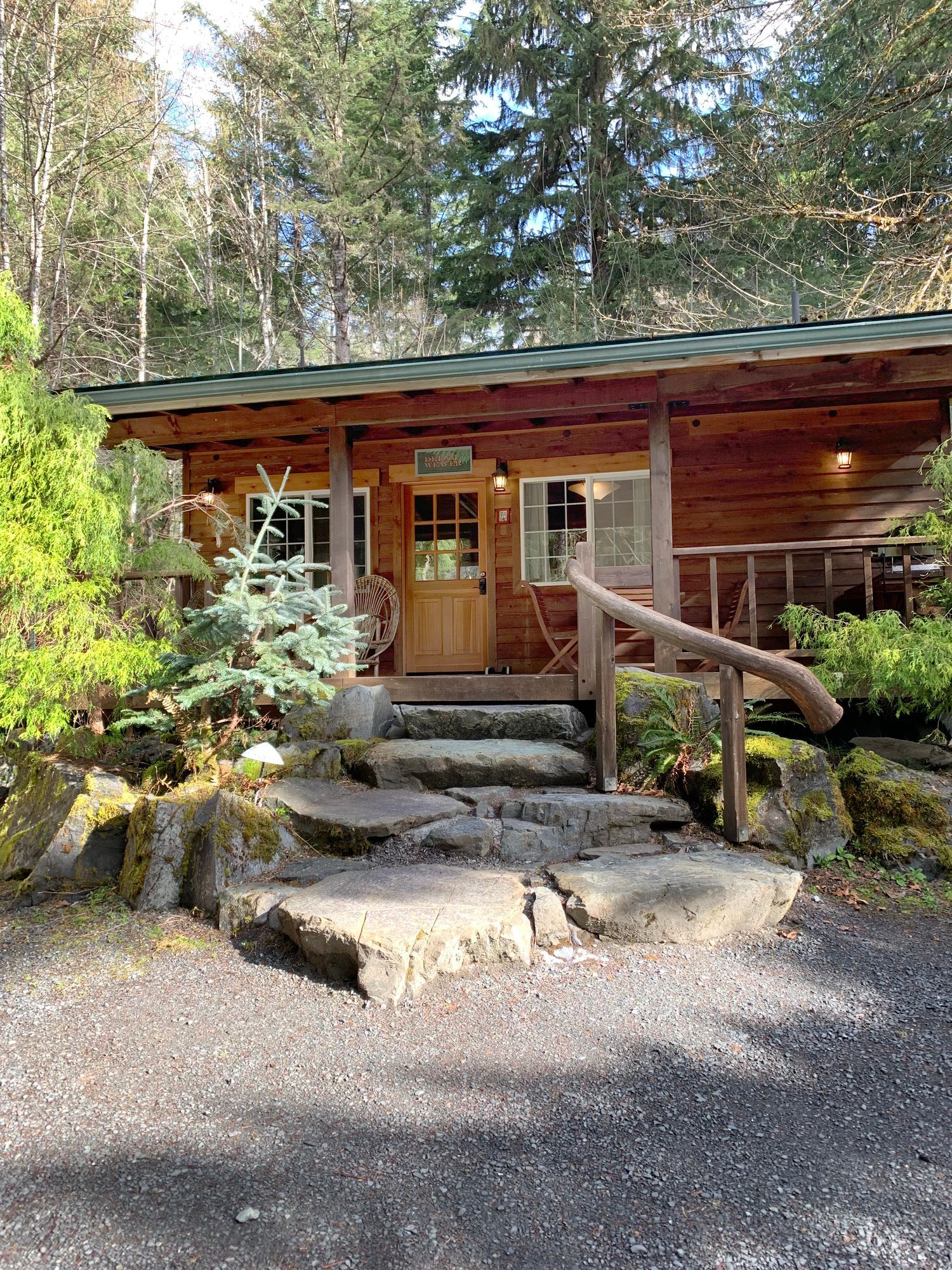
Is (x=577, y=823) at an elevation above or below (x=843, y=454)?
below

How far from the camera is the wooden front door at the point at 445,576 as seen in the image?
861 centimetres

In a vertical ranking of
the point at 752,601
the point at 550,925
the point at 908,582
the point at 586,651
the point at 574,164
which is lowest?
the point at 550,925

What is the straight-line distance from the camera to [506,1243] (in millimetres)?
1695

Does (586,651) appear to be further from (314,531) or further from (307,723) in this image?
(314,531)

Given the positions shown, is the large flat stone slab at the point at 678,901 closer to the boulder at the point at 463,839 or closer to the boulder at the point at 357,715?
the boulder at the point at 463,839

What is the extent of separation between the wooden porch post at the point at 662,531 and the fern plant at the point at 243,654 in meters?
2.30

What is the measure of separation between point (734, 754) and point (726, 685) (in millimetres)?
323

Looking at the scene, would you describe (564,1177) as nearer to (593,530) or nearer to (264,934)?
(264,934)

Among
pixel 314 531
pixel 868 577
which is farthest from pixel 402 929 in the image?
pixel 314 531

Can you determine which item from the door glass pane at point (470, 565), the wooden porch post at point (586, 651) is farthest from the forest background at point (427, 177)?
the wooden porch post at point (586, 651)

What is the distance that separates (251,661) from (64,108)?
10948 millimetres

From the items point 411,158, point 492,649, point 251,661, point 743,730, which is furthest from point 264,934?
point 411,158

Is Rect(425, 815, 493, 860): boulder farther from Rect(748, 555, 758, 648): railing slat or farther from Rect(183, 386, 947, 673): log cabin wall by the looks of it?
Rect(183, 386, 947, 673): log cabin wall

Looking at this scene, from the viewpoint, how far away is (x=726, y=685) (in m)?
3.84
